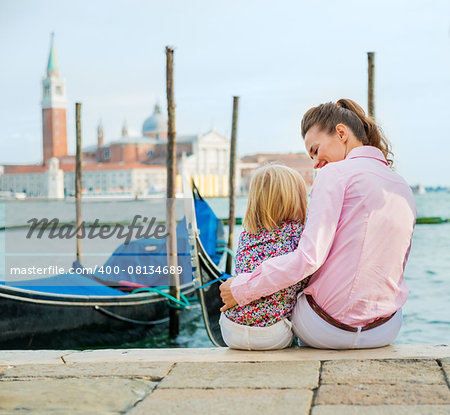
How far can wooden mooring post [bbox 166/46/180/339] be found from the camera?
4156 millimetres

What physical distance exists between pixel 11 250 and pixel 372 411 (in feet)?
43.4

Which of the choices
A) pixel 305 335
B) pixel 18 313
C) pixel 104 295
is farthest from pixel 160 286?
pixel 305 335

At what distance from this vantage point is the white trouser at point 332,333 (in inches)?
51.2

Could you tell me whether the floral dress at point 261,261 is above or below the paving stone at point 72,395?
above

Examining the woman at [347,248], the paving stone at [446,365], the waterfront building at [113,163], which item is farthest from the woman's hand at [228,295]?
the waterfront building at [113,163]

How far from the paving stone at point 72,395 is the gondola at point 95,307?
7.70 feet

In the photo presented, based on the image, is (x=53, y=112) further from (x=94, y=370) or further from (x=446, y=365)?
(x=446, y=365)

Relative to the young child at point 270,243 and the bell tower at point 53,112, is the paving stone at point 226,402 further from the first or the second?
the bell tower at point 53,112

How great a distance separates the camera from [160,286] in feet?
14.5

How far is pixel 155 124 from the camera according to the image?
55000 millimetres

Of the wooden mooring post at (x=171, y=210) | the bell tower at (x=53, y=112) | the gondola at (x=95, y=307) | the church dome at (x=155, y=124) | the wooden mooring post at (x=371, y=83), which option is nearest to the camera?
the gondola at (x=95, y=307)

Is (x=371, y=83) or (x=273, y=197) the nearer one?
(x=273, y=197)

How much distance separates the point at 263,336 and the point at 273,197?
0.87 feet

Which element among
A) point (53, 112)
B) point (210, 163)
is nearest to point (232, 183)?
point (210, 163)
